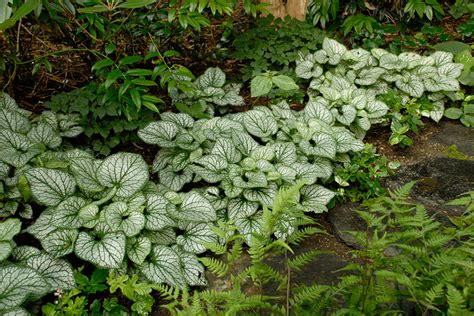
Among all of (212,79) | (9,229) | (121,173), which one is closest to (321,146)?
(212,79)

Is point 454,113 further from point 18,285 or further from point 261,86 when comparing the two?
point 18,285

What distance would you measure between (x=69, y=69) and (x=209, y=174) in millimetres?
1715

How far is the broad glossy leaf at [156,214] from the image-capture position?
7.89 feet

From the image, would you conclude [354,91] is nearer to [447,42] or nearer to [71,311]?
[447,42]

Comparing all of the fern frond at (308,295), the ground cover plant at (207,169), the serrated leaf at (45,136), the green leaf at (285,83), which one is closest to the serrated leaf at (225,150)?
the ground cover plant at (207,169)

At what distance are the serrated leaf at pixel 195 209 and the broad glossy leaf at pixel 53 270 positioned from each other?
0.54 metres

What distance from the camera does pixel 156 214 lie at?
2438mm

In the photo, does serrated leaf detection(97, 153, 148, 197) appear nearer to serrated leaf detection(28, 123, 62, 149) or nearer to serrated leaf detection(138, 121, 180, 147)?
serrated leaf detection(138, 121, 180, 147)

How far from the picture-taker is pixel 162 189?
107 inches

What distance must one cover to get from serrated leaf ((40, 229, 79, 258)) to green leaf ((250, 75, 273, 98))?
128cm

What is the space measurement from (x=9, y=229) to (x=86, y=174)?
1.43 feet

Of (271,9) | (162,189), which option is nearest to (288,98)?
(271,9)

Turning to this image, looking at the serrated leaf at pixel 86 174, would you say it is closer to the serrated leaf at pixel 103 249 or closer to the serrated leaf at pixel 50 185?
the serrated leaf at pixel 50 185

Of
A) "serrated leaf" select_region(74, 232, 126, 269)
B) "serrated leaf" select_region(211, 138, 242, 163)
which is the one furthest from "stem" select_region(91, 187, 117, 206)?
"serrated leaf" select_region(211, 138, 242, 163)
